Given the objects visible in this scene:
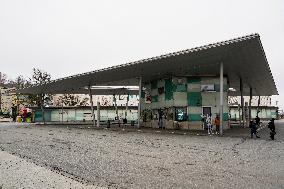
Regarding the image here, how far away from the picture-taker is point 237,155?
1260 centimetres

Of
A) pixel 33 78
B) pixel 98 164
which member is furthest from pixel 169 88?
pixel 33 78

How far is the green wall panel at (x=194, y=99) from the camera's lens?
103ft

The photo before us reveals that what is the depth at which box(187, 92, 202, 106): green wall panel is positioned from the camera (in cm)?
3127

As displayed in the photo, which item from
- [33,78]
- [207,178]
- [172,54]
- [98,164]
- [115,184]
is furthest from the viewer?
[33,78]

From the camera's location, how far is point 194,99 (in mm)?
31266

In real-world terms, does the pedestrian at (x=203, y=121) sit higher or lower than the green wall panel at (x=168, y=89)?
lower

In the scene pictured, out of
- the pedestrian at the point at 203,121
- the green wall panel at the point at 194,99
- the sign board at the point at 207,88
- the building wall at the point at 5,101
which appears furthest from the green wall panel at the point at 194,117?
the building wall at the point at 5,101

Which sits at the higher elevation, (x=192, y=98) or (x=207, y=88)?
(x=207, y=88)

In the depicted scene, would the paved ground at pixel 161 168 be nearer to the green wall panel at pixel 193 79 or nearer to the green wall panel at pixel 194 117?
A: the green wall panel at pixel 194 117

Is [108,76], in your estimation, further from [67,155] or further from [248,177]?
[248,177]

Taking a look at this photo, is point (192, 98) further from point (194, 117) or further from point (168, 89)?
point (168, 89)

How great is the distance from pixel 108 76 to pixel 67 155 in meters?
21.7

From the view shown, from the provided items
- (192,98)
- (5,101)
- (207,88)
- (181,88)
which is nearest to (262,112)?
(207,88)

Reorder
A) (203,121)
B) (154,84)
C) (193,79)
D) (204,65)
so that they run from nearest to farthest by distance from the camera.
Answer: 1. (204,65)
2. (203,121)
3. (193,79)
4. (154,84)
